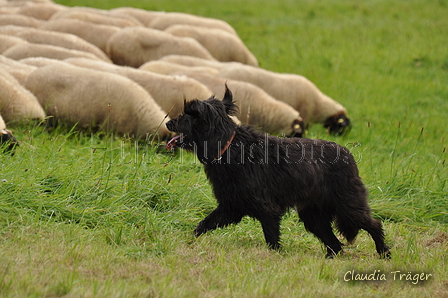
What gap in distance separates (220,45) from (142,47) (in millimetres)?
2214

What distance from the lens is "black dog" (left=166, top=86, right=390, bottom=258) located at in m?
4.05

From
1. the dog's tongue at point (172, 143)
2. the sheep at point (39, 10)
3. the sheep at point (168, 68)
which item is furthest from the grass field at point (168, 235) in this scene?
the sheep at point (39, 10)

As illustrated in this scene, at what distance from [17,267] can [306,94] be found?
7.82 meters

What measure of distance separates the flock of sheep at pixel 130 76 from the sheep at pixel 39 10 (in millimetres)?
25

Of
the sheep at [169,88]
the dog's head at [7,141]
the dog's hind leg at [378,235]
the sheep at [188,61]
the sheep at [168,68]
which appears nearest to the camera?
the dog's hind leg at [378,235]

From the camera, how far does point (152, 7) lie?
19203 millimetres

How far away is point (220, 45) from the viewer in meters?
13.4

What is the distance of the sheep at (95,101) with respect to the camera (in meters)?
7.59

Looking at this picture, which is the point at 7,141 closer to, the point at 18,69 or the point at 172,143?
the point at 172,143

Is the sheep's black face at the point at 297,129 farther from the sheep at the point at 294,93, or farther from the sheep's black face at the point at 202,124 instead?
the sheep's black face at the point at 202,124

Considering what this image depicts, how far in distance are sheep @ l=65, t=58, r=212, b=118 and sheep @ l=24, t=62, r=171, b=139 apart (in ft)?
1.59

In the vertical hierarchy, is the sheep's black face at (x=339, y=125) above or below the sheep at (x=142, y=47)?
below

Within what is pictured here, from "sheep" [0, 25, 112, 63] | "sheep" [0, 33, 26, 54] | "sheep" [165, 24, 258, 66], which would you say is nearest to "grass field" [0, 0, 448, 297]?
"sheep" [0, 33, 26, 54]

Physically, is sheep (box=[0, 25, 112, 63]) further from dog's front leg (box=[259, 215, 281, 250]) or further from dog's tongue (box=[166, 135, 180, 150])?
dog's front leg (box=[259, 215, 281, 250])
